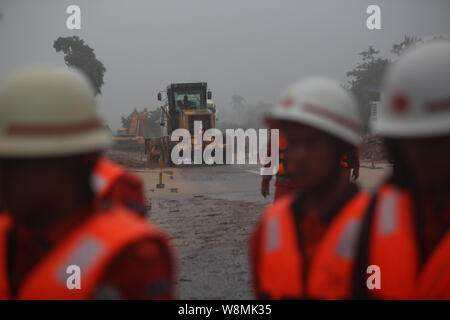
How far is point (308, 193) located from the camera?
1941 mm

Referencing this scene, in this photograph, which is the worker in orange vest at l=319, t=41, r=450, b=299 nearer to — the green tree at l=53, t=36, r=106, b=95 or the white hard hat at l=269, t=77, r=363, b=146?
the white hard hat at l=269, t=77, r=363, b=146

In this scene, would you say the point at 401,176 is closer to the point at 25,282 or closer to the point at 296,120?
the point at 296,120

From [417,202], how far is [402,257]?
8.6 inches

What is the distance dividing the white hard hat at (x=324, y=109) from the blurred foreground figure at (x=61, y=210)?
71 cm

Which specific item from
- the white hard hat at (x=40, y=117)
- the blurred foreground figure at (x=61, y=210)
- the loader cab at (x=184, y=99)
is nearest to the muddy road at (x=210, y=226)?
the blurred foreground figure at (x=61, y=210)

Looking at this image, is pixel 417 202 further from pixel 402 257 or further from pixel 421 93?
pixel 421 93

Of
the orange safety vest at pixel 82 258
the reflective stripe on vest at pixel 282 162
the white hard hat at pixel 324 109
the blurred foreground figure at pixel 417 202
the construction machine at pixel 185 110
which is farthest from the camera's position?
the construction machine at pixel 185 110

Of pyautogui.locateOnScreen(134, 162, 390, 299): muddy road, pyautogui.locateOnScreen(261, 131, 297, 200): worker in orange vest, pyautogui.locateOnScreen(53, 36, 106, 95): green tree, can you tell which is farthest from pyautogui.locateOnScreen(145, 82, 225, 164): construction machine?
pyautogui.locateOnScreen(53, 36, 106, 95): green tree

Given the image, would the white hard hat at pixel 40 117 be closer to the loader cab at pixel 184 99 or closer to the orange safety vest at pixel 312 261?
the orange safety vest at pixel 312 261

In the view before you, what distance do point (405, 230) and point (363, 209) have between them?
0.62ft

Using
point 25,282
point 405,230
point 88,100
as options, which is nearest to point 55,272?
point 25,282

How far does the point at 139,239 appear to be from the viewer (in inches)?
60.2

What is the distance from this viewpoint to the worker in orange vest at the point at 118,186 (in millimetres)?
2164

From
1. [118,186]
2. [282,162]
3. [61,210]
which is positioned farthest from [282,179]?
[61,210]
